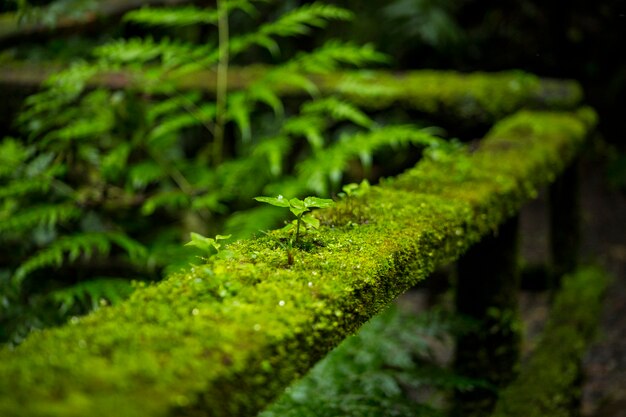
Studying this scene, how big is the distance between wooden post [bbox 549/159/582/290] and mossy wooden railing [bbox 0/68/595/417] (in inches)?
96.3

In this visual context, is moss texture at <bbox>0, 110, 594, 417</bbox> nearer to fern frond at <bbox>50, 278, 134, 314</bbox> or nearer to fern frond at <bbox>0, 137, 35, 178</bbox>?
fern frond at <bbox>50, 278, 134, 314</bbox>

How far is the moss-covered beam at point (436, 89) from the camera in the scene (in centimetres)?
362

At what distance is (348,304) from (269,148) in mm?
1763

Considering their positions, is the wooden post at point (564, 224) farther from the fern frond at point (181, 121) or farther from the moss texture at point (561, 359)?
the fern frond at point (181, 121)

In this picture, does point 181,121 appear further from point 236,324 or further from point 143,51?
point 236,324

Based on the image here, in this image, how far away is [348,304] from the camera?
3.86ft

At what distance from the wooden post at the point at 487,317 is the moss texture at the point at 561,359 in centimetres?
10

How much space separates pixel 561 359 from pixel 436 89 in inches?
62.7

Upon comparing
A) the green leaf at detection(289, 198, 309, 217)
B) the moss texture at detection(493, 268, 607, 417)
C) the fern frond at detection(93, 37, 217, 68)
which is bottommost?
the moss texture at detection(493, 268, 607, 417)

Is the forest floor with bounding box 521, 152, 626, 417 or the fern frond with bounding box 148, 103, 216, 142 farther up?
the fern frond with bounding box 148, 103, 216, 142

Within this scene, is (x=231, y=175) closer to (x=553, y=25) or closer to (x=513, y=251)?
(x=513, y=251)

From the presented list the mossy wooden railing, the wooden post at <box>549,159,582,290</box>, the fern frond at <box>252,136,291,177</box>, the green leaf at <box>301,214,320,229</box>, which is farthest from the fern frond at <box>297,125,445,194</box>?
the wooden post at <box>549,159,582,290</box>

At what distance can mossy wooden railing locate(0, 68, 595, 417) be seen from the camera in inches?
32.5

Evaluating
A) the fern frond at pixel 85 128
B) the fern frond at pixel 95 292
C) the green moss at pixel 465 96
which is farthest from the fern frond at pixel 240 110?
the fern frond at pixel 95 292
